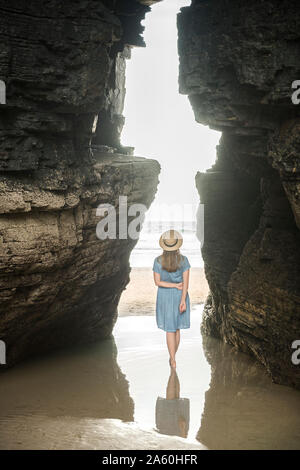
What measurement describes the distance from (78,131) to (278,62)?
3.55 metres

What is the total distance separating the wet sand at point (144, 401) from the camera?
5.69 m

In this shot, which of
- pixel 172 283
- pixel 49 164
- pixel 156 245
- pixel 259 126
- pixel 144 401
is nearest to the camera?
pixel 144 401

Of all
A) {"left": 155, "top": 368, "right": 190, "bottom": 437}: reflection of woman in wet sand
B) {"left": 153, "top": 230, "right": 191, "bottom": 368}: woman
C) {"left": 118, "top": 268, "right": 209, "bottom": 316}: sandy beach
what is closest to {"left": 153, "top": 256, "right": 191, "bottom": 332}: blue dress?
{"left": 153, "top": 230, "right": 191, "bottom": 368}: woman

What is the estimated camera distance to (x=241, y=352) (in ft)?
31.8

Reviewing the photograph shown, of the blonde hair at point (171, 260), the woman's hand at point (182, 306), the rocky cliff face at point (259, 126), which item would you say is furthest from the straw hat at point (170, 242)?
the rocky cliff face at point (259, 126)

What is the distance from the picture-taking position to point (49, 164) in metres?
8.04

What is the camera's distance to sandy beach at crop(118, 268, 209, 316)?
49.2 feet

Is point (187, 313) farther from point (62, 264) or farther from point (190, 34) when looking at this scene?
point (190, 34)

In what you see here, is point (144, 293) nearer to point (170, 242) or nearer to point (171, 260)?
point (171, 260)

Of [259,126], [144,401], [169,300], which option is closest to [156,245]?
[259,126]

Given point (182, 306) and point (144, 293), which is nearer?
point (182, 306)

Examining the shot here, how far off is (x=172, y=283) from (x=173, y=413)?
1933 millimetres
